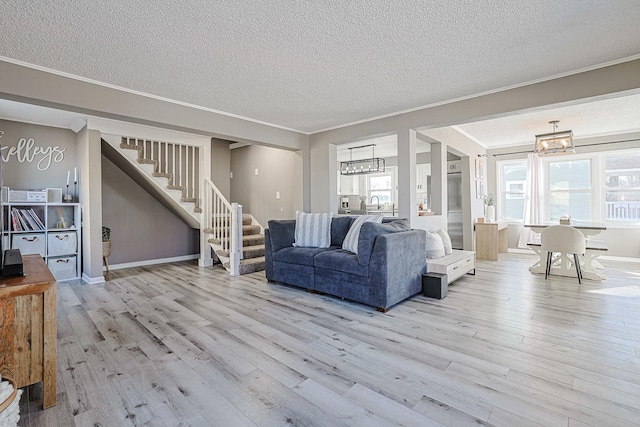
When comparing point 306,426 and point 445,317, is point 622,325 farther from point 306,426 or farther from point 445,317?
point 306,426

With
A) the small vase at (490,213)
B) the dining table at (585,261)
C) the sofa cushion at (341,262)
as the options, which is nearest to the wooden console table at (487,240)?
the small vase at (490,213)

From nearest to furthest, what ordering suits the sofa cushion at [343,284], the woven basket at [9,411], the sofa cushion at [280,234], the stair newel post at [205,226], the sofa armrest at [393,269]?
the woven basket at [9,411] < the sofa armrest at [393,269] < the sofa cushion at [343,284] < the sofa cushion at [280,234] < the stair newel post at [205,226]

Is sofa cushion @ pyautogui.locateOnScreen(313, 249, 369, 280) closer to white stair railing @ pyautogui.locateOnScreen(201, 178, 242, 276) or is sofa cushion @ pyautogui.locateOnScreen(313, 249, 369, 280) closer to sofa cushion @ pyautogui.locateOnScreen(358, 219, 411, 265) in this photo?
sofa cushion @ pyautogui.locateOnScreen(358, 219, 411, 265)

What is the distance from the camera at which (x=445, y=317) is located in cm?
299

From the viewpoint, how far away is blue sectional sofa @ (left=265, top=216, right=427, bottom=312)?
317cm

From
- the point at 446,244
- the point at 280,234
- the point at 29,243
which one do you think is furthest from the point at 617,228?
the point at 29,243

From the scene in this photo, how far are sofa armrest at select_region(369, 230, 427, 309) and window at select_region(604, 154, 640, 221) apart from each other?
5025mm

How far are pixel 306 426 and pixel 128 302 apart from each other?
2.91 metres

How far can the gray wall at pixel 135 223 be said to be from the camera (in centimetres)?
Result: 548

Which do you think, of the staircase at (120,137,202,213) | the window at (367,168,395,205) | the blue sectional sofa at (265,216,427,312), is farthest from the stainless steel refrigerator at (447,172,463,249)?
the staircase at (120,137,202,213)

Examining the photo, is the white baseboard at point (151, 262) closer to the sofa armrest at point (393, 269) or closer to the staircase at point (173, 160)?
the staircase at point (173, 160)

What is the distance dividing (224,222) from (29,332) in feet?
13.0

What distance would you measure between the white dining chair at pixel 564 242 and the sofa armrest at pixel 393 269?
7.62 ft

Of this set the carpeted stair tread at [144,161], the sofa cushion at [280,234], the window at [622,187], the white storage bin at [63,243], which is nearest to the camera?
the sofa cushion at [280,234]
